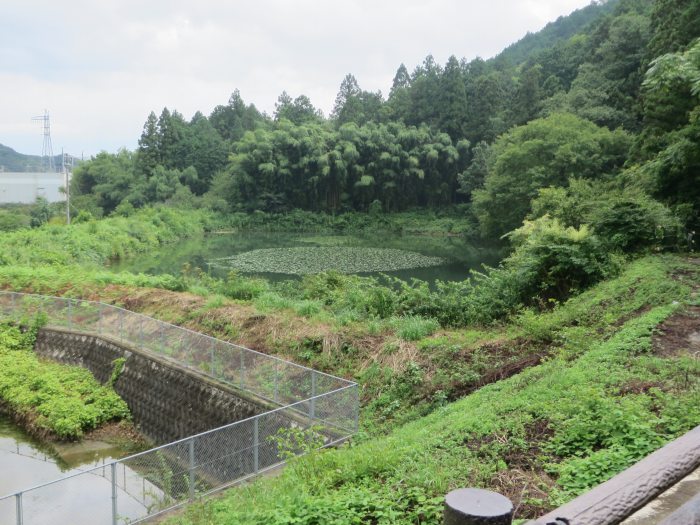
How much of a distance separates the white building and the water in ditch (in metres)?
73.9

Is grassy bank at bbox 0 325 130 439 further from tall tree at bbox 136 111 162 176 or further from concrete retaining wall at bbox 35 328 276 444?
tall tree at bbox 136 111 162 176

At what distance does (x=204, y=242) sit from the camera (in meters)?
54.7

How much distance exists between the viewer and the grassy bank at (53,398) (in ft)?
42.3

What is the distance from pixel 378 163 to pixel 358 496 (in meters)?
65.9

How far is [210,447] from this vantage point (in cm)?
844

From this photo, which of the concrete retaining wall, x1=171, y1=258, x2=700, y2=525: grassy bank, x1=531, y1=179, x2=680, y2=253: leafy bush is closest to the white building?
the concrete retaining wall

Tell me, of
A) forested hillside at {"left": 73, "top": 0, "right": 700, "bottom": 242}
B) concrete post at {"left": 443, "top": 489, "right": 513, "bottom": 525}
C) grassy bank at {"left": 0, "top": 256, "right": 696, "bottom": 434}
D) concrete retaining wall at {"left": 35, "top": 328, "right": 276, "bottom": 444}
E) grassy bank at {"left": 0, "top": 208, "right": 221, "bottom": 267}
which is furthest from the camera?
forested hillside at {"left": 73, "top": 0, "right": 700, "bottom": 242}

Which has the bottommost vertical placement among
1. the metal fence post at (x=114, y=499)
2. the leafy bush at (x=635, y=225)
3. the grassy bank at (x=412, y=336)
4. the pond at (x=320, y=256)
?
the pond at (x=320, y=256)

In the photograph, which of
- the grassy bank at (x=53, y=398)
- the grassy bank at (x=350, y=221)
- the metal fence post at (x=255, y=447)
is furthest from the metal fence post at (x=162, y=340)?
the grassy bank at (x=350, y=221)

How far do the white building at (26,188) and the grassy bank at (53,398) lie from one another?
228 feet

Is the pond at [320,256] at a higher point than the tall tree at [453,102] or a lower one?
lower

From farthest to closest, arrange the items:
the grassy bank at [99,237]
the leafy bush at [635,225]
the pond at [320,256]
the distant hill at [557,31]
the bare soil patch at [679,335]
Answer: the distant hill at [557,31] → the pond at [320,256] → the grassy bank at [99,237] → the leafy bush at [635,225] → the bare soil patch at [679,335]

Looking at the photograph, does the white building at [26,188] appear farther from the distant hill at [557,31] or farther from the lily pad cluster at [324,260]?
the distant hill at [557,31]

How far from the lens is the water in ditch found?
7.14 meters
